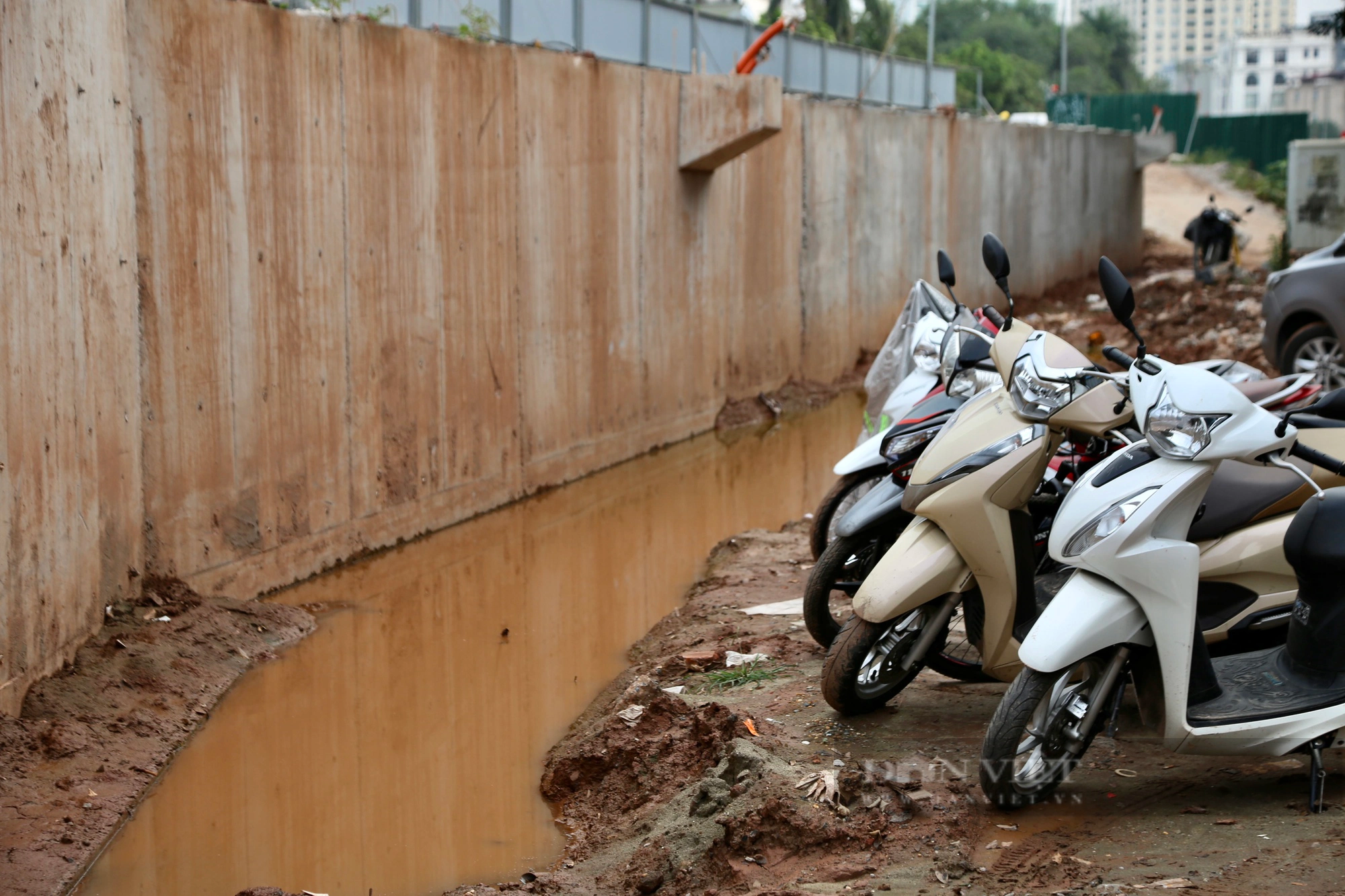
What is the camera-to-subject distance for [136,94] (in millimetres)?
5875

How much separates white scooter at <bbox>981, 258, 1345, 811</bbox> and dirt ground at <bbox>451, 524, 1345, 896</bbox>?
0.20m

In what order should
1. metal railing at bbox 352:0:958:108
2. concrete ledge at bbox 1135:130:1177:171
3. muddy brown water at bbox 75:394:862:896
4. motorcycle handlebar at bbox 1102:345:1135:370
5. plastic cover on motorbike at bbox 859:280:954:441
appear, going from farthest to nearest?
1. concrete ledge at bbox 1135:130:1177:171
2. metal railing at bbox 352:0:958:108
3. plastic cover on motorbike at bbox 859:280:954:441
4. muddy brown water at bbox 75:394:862:896
5. motorcycle handlebar at bbox 1102:345:1135:370

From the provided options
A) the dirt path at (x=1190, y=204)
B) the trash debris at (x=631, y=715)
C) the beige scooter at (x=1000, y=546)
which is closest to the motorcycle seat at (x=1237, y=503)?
the beige scooter at (x=1000, y=546)

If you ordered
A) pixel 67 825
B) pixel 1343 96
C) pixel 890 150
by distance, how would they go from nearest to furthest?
pixel 67 825 < pixel 890 150 < pixel 1343 96

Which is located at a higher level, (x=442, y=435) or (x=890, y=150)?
(x=890, y=150)

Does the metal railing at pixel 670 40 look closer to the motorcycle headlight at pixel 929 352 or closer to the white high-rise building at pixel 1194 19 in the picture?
the motorcycle headlight at pixel 929 352

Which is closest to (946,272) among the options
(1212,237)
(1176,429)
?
(1176,429)

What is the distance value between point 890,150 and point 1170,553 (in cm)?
1316

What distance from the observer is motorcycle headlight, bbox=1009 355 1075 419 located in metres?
4.09

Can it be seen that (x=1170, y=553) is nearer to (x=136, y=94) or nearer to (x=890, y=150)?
(x=136, y=94)

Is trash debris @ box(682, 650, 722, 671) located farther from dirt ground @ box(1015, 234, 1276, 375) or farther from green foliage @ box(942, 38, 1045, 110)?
green foliage @ box(942, 38, 1045, 110)

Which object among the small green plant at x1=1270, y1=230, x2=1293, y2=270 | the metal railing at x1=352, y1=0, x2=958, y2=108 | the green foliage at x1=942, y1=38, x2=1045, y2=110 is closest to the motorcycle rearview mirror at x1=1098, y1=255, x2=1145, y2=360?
the metal railing at x1=352, y1=0, x2=958, y2=108

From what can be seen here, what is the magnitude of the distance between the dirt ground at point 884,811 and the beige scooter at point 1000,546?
0.32 metres

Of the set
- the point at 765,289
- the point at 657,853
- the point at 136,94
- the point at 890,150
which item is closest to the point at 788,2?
the point at 765,289
